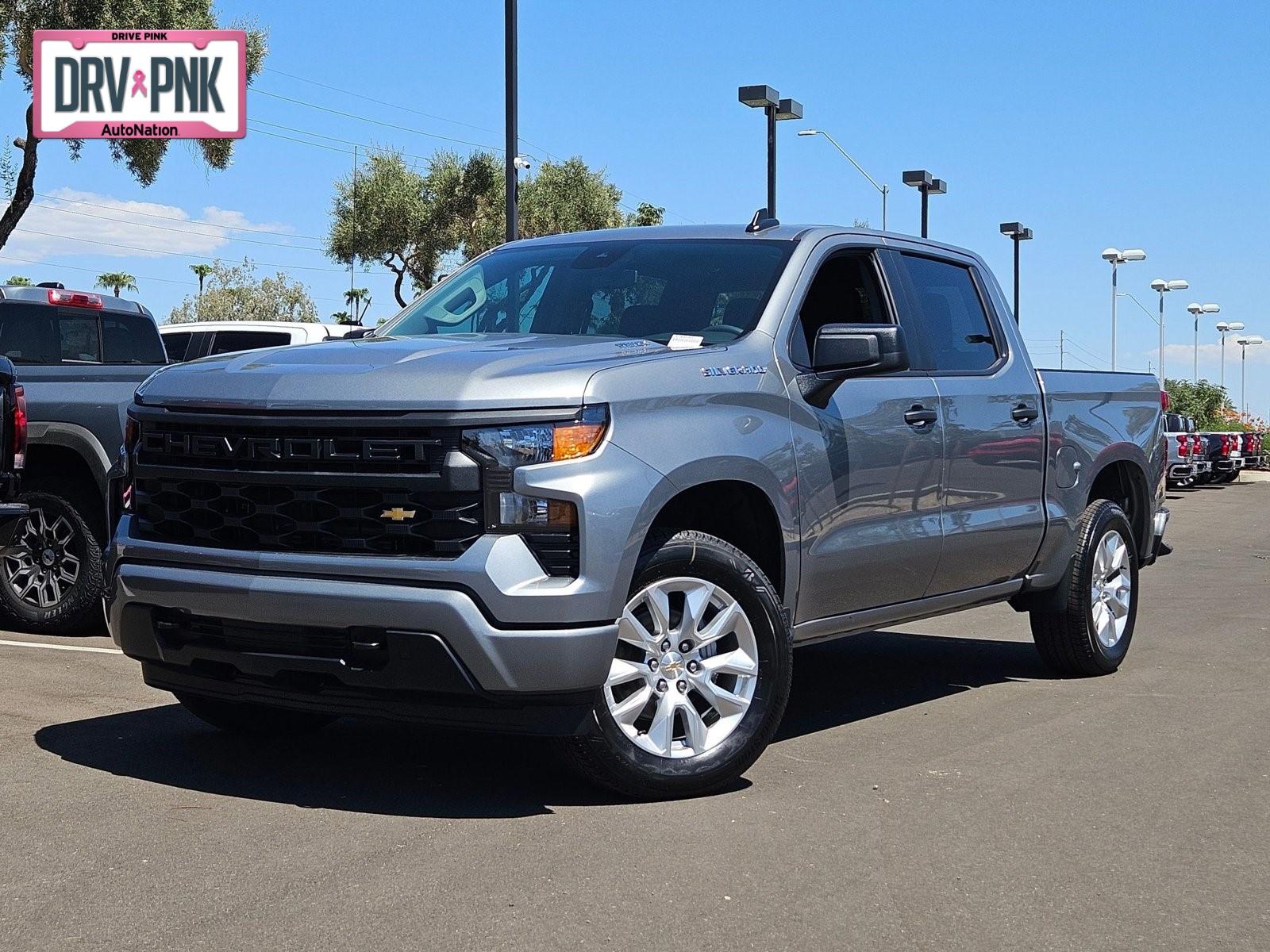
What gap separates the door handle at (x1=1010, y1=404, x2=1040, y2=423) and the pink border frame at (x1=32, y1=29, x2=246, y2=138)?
21.8m

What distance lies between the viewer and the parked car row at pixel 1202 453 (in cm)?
3091

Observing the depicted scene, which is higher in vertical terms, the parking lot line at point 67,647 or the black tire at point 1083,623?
the black tire at point 1083,623

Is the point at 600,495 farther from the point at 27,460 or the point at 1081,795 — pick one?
the point at 27,460

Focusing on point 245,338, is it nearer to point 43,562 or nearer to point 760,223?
point 43,562

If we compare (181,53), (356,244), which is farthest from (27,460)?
(356,244)

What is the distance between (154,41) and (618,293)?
74.3ft

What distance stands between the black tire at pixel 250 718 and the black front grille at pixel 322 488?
0.98 metres

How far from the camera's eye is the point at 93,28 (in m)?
26.9

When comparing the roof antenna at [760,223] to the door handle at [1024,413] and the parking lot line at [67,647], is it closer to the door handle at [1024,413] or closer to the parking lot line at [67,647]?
the door handle at [1024,413]

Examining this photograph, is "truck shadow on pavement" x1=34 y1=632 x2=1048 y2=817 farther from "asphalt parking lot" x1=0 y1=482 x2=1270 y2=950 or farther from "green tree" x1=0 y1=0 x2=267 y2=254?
"green tree" x1=0 y1=0 x2=267 y2=254

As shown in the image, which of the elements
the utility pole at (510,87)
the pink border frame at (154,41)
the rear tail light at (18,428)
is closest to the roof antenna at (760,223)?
the rear tail light at (18,428)

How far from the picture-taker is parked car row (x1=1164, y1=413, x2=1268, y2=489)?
101 feet

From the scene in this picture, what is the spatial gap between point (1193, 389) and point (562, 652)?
168 ft

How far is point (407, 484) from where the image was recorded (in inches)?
195
